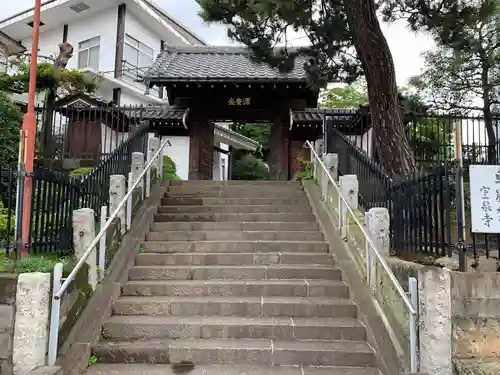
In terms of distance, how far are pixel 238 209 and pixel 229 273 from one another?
233 centimetres

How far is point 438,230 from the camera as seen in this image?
15.0 ft

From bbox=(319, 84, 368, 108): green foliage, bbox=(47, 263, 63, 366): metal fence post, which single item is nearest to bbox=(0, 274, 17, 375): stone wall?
bbox=(47, 263, 63, 366): metal fence post

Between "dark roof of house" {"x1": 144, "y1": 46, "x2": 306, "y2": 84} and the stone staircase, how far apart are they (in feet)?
15.7

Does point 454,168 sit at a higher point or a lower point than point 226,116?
lower

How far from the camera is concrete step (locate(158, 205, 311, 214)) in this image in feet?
26.2

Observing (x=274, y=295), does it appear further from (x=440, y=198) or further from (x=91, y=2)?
(x=91, y=2)

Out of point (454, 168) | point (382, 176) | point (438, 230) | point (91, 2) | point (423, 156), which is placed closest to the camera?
point (454, 168)

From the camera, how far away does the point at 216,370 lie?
4.16 meters

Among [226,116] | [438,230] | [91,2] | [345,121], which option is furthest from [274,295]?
[91,2]

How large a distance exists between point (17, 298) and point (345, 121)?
8.96 meters

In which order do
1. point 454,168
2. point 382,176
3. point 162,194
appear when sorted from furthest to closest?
point 162,194 < point 382,176 < point 454,168

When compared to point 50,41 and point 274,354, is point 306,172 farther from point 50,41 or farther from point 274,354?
point 50,41

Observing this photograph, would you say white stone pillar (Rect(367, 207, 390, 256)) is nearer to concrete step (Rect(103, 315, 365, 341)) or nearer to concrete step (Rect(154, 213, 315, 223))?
concrete step (Rect(103, 315, 365, 341))

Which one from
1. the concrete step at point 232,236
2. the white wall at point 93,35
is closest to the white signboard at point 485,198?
the concrete step at point 232,236
